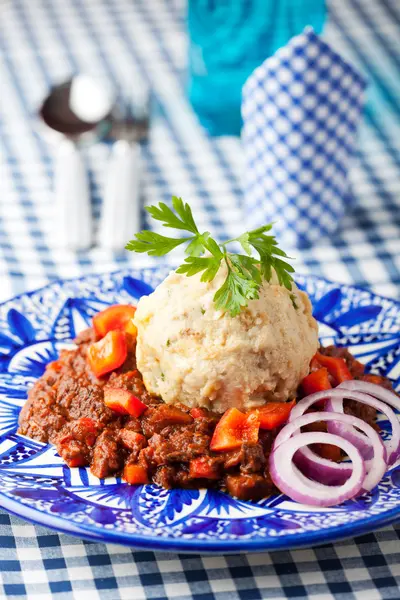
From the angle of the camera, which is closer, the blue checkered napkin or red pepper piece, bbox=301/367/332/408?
red pepper piece, bbox=301/367/332/408

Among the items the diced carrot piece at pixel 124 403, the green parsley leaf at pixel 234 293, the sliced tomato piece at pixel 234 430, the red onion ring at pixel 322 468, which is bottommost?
the red onion ring at pixel 322 468

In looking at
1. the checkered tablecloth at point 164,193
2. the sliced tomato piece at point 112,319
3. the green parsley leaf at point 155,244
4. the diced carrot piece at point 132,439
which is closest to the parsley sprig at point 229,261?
the green parsley leaf at point 155,244

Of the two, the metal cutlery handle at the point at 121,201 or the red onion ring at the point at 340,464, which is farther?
the metal cutlery handle at the point at 121,201

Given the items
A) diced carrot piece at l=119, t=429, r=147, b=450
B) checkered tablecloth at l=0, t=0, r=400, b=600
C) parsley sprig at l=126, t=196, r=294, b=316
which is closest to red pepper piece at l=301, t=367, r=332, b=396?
parsley sprig at l=126, t=196, r=294, b=316

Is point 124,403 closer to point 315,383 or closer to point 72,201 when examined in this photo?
point 315,383

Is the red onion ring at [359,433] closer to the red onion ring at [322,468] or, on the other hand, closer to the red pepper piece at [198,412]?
the red onion ring at [322,468]

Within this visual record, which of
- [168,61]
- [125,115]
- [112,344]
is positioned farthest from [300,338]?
[168,61]

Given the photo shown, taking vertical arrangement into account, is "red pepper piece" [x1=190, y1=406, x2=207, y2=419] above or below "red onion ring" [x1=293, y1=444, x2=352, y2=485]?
above

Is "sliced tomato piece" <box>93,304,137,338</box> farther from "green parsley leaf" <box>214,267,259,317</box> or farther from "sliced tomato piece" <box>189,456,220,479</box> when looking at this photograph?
"sliced tomato piece" <box>189,456,220,479</box>
